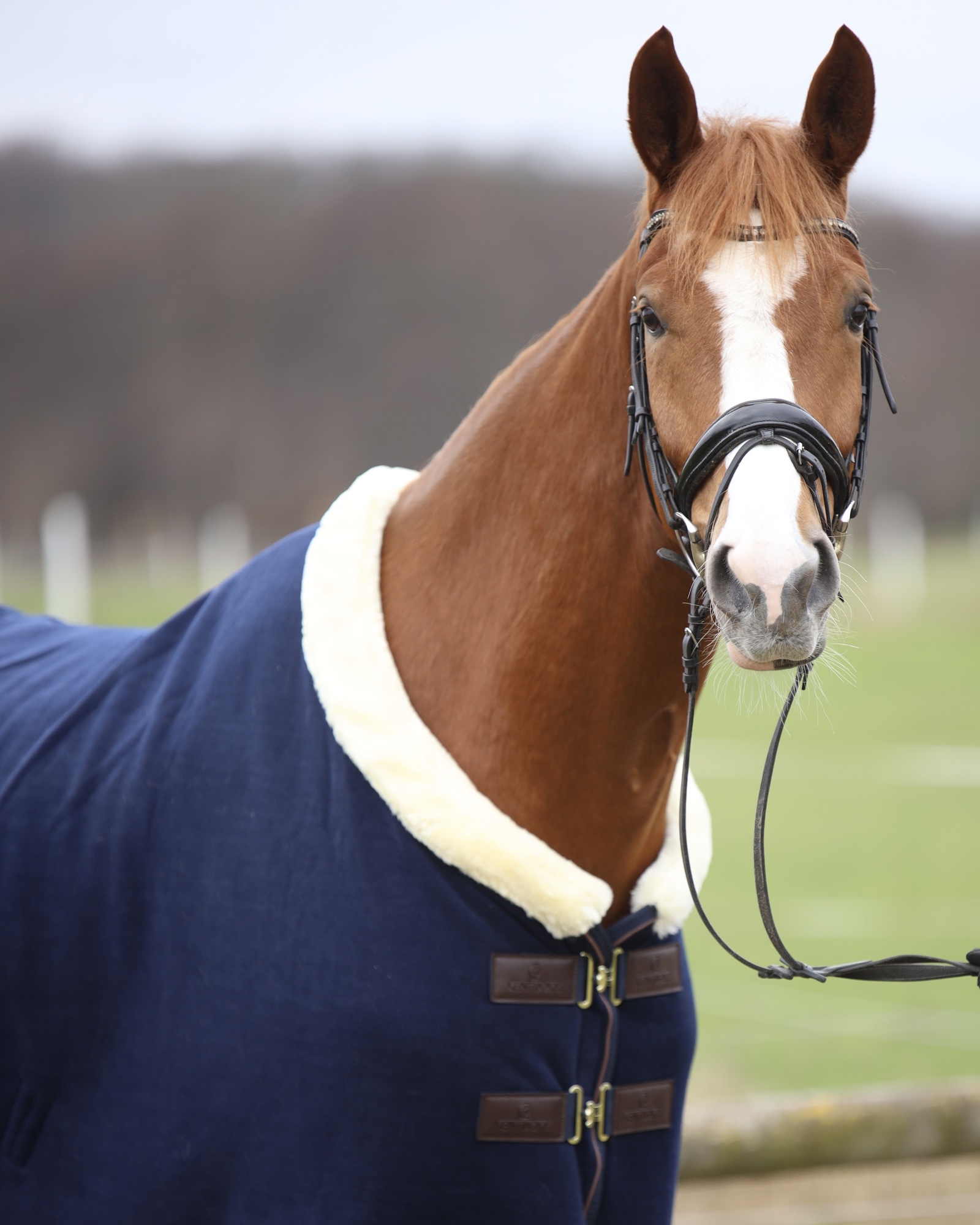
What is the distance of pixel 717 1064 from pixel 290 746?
3.09 meters

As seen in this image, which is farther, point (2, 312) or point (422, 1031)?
point (2, 312)

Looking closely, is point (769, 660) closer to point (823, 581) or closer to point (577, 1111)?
point (823, 581)

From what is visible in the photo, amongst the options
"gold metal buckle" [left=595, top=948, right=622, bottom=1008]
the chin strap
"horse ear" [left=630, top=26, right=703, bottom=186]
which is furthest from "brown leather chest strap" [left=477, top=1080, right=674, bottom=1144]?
"horse ear" [left=630, top=26, right=703, bottom=186]

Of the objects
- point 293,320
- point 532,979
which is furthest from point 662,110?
point 293,320

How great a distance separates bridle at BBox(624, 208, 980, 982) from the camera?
→ 106 cm

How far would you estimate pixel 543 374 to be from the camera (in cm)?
137

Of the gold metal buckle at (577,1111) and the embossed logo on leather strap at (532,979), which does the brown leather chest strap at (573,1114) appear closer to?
the gold metal buckle at (577,1111)

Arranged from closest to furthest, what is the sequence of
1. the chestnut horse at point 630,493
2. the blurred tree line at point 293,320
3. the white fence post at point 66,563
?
the chestnut horse at point 630,493
the white fence post at point 66,563
the blurred tree line at point 293,320

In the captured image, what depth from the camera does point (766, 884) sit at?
1.26 metres

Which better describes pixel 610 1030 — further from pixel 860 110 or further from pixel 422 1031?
pixel 860 110

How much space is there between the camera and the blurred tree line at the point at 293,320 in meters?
18.8

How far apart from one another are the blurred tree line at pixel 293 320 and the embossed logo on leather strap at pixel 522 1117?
1673cm

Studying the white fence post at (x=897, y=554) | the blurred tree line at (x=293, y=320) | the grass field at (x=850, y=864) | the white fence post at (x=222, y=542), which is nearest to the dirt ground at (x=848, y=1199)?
the grass field at (x=850, y=864)

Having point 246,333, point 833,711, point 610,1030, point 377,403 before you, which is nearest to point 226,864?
point 610,1030
